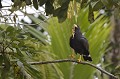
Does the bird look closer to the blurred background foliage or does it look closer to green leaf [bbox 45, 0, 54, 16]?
the blurred background foliage

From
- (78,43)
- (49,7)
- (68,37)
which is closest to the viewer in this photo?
(49,7)

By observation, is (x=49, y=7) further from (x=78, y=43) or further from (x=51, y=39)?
(x=51, y=39)

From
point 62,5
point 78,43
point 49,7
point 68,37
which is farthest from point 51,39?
point 62,5

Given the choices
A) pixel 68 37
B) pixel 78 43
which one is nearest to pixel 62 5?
pixel 78 43

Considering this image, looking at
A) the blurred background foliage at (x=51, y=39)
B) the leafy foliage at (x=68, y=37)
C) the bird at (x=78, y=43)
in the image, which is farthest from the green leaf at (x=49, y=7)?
the leafy foliage at (x=68, y=37)

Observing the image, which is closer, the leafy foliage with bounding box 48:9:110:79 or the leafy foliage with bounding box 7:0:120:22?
the leafy foliage with bounding box 7:0:120:22

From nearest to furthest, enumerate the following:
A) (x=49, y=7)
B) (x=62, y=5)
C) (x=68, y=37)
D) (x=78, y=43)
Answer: (x=62, y=5) → (x=49, y=7) → (x=78, y=43) → (x=68, y=37)

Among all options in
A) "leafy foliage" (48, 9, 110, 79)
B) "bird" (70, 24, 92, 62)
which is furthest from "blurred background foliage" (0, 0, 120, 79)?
"bird" (70, 24, 92, 62)

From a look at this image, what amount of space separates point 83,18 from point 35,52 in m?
1.15

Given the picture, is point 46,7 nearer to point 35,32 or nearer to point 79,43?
point 79,43

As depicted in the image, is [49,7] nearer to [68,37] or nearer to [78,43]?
[78,43]

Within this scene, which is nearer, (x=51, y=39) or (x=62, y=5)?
(x=62, y=5)

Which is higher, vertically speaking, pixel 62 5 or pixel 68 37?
pixel 62 5

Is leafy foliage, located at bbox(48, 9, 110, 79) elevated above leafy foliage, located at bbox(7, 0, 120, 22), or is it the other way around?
leafy foliage, located at bbox(7, 0, 120, 22)
